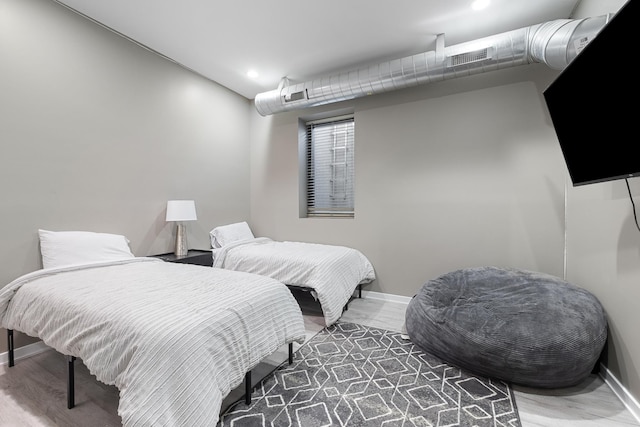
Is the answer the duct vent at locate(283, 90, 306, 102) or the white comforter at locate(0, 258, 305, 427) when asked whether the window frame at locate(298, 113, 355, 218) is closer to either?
the duct vent at locate(283, 90, 306, 102)

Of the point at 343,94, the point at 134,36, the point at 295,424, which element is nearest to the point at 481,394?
the point at 295,424

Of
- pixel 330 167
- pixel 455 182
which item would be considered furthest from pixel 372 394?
pixel 330 167

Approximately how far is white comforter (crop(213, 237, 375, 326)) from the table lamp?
41 centimetres

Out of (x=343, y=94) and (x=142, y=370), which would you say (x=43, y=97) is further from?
(x=343, y=94)

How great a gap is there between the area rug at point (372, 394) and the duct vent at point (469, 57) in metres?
2.74

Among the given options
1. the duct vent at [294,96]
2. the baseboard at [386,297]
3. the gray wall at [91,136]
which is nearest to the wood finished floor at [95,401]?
the gray wall at [91,136]

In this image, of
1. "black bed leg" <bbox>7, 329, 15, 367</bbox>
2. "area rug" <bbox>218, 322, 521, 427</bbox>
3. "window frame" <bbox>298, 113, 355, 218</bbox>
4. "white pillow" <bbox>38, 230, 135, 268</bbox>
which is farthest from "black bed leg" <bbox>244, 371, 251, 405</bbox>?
"window frame" <bbox>298, 113, 355, 218</bbox>

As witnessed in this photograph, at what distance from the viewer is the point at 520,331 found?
1836 millimetres

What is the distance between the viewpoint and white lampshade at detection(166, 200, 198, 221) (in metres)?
3.24

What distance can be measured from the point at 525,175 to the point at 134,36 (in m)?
4.47

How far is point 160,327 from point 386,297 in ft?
9.60

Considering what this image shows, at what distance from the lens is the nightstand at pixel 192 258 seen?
10.2 ft

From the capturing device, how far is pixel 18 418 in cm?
159

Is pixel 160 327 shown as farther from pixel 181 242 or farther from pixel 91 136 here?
pixel 91 136
